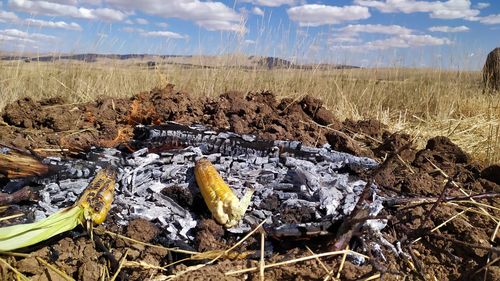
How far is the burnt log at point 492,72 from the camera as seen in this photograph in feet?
34.8

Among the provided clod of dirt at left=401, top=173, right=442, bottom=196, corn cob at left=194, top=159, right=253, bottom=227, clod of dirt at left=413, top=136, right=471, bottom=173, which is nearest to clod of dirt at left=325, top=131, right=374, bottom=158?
clod of dirt at left=413, top=136, right=471, bottom=173

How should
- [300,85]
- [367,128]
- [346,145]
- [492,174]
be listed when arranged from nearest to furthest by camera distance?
[492,174], [346,145], [367,128], [300,85]

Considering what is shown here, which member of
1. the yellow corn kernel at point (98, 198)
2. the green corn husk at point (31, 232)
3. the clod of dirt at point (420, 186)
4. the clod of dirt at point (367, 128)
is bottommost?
the green corn husk at point (31, 232)

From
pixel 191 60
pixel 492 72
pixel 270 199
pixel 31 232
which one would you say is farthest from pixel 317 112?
pixel 492 72

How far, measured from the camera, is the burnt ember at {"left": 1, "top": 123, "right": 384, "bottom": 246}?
7.91 ft

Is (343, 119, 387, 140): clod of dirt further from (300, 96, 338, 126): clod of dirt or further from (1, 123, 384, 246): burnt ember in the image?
(1, 123, 384, 246): burnt ember

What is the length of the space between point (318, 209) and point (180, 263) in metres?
0.82

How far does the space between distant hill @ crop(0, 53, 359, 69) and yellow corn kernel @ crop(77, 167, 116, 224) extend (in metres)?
5.55

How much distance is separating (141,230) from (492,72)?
36.3ft

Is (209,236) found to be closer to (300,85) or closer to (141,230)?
(141,230)

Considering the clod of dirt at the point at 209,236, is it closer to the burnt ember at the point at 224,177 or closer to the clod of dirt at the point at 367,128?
the burnt ember at the point at 224,177

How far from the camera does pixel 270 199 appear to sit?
2551 mm

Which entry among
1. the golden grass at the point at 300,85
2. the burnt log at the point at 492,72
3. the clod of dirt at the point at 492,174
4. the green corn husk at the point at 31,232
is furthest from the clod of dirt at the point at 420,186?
the burnt log at the point at 492,72

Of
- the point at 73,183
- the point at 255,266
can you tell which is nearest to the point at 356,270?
the point at 255,266
